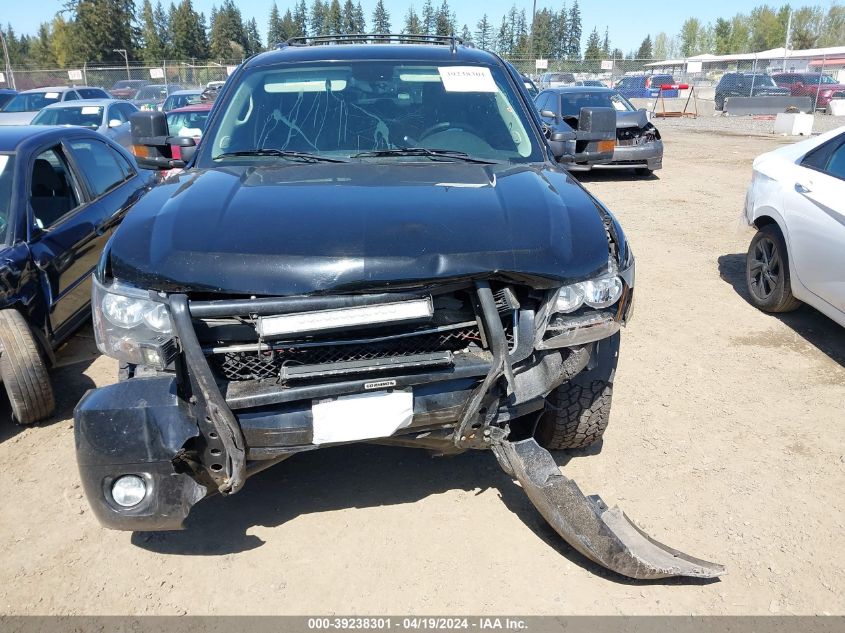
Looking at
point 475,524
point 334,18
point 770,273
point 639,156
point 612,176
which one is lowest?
point 475,524

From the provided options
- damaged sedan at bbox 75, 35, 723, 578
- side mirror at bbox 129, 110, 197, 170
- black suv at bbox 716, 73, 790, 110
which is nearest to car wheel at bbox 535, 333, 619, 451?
damaged sedan at bbox 75, 35, 723, 578

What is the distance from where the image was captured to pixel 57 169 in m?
5.02

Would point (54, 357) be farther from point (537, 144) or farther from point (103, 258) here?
point (537, 144)

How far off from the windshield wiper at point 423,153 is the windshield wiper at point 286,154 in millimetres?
151

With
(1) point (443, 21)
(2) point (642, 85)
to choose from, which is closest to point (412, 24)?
(1) point (443, 21)

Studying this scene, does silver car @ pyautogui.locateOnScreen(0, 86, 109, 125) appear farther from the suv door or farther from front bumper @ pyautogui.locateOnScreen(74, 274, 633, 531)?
the suv door

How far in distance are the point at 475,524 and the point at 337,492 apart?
→ 69 centimetres

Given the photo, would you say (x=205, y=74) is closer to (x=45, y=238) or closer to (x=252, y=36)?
(x=45, y=238)

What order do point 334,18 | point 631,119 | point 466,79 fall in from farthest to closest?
1. point 334,18
2. point 631,119
3. point 466,79

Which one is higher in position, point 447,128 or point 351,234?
point 447,128

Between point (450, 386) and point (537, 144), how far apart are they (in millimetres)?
1741

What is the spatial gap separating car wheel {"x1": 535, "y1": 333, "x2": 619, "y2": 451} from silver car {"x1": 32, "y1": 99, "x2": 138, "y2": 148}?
37.1 ft

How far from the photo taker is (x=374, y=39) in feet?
15.2

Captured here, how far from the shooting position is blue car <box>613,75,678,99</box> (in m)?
34.9
